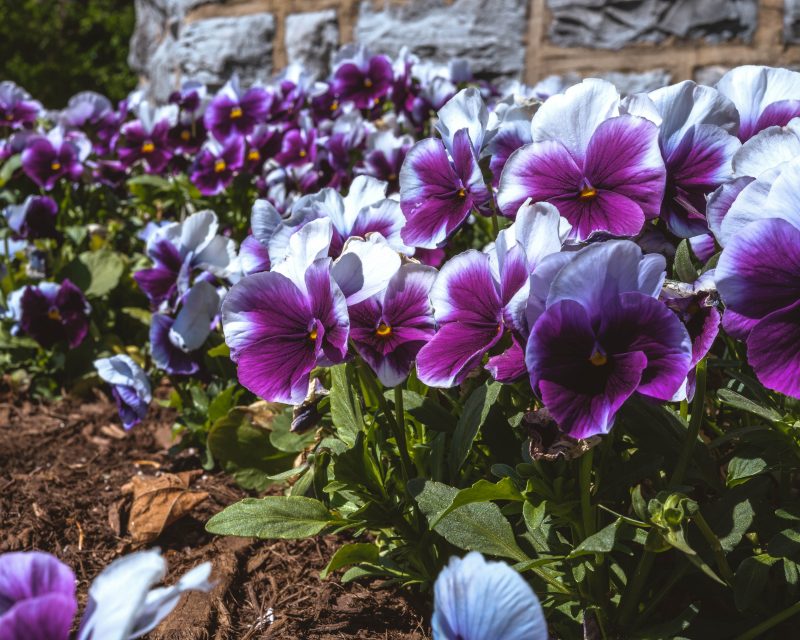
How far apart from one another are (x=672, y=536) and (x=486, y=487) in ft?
0.82

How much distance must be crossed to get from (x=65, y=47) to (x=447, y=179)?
931cm

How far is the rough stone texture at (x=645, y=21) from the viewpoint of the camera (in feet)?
13.3

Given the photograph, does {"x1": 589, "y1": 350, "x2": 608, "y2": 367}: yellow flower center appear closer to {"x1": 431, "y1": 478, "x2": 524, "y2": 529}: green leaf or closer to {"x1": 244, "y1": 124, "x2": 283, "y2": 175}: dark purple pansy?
{"x1": 431, "y1": 478, "x2": 524, "y2": 529}: green leaf

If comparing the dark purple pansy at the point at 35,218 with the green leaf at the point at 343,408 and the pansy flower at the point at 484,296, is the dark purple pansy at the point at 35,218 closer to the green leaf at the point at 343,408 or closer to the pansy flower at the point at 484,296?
the green leaf at the point at 343,408

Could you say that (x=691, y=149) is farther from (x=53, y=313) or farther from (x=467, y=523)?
(x=53, y=313)

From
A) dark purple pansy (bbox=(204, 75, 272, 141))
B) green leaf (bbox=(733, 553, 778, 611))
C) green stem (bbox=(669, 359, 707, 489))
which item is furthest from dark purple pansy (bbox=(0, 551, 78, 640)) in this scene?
dark purple pansy (bbox=(204, 75, 272, 141))

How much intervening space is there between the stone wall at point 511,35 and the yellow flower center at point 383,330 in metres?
3.28

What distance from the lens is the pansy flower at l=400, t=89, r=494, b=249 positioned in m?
1.48

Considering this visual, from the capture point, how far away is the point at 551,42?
441 centimetres

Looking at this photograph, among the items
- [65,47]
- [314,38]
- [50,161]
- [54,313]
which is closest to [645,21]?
[314,38]

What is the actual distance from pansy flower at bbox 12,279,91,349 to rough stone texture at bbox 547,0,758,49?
275 cm

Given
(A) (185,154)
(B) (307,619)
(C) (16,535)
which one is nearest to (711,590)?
(B) (307,619)

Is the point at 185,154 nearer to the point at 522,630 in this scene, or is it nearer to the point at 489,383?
the point at 489,383

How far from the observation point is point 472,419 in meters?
1.42
